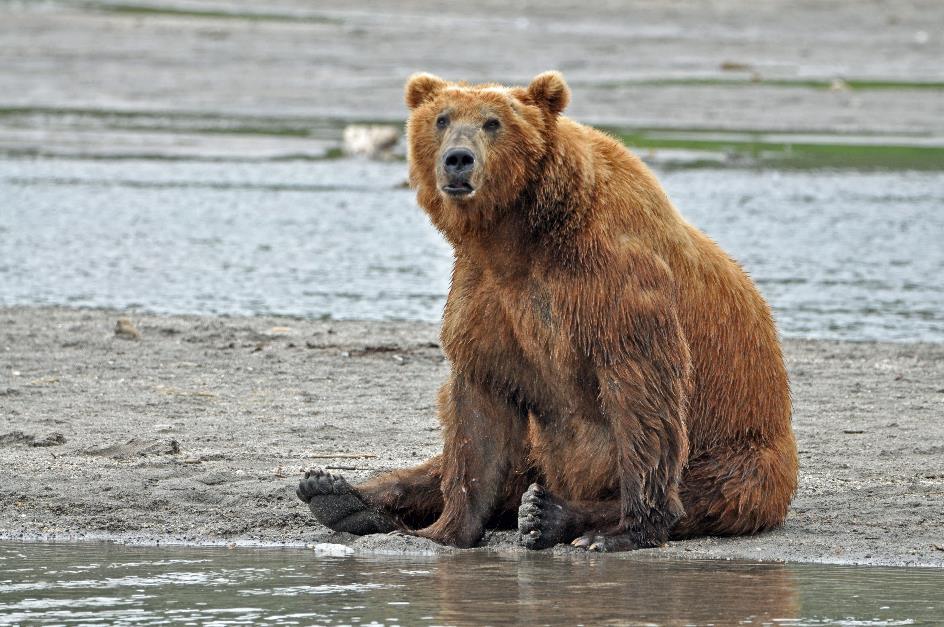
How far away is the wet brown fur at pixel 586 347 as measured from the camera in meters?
5.78

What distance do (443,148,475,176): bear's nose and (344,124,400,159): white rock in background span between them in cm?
1555

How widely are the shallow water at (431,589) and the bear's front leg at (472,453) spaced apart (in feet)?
0.56

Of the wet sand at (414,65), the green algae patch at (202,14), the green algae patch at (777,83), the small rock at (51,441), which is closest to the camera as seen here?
the small rock at (51,441)

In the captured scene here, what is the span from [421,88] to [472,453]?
1.26 m

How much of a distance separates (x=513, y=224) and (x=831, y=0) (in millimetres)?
30299

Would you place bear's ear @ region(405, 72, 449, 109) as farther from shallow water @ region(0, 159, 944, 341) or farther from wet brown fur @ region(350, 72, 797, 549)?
shallow water @ region(0, 159, 944, 341)

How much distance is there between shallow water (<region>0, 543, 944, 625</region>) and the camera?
4914 millimetres

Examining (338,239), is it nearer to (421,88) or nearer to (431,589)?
(421,88)

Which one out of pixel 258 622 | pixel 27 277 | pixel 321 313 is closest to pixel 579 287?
pixel 258 622

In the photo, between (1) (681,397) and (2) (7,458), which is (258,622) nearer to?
(1) (681,397)

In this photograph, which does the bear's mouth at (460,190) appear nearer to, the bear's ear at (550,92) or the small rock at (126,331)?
the bear's ear at (550,92)

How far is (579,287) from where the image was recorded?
578 centimetres

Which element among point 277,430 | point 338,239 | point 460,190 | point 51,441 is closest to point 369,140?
point 338,239

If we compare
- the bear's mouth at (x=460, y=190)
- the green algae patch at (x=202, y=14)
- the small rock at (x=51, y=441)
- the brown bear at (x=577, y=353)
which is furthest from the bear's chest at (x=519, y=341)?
the green algae patch at (x=202, y=14)
